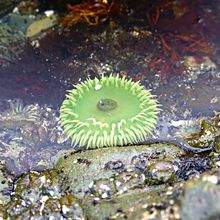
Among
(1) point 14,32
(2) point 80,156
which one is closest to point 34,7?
(1) point 14,32

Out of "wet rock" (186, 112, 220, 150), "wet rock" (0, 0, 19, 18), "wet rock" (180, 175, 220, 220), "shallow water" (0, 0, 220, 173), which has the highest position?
"wet rock" (0, 0, 19, 18)

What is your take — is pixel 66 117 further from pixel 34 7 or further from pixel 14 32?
pixel 34 7

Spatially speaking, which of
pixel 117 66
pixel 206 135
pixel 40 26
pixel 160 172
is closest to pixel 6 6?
pixel 40 26

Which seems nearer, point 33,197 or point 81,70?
point 33,197

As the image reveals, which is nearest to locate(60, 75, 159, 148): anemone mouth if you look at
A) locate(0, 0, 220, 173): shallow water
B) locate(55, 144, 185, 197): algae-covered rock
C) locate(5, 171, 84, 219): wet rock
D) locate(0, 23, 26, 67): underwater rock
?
locate(55, 144, 185, 197): algae-covered rock

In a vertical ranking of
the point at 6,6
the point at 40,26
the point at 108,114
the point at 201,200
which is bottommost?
the point at 201,200

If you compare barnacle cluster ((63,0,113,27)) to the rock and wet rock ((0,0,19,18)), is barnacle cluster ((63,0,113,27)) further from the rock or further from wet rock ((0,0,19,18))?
wet rock ((0,0,19,18))

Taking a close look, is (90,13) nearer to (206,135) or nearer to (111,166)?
(206,135)
